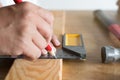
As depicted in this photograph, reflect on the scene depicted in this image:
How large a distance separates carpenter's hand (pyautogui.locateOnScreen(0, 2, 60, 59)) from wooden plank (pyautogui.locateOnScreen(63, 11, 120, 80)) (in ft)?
0.45

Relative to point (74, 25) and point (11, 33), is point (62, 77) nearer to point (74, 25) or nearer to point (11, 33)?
point (11, 33)

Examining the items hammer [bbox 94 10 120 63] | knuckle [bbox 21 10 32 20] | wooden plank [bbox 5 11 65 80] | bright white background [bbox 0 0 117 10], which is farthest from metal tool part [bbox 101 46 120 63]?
bright white background [bbox 0 0 117 10]

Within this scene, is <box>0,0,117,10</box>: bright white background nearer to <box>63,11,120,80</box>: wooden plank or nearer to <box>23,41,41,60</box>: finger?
<box>63,11,120,80</box>: wooden plank

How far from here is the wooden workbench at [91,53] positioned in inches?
20.2

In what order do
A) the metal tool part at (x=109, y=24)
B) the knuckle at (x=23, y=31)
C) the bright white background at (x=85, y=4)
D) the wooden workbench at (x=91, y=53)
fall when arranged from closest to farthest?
the knuckle at (x=23, y=31)
the wooden workbench at (x=91, y=53)
the metal tool part at (x=109, y=24)
the bright white background at (x=85, y=4)

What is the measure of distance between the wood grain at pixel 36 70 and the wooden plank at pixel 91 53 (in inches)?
1.2

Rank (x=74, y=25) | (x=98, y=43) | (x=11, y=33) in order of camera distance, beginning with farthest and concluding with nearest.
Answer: (x=74, y=25) → (x=98, y=43) → (x=11, y=33)

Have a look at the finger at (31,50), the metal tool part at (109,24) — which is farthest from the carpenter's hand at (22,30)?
the metal tool part at (109,24)

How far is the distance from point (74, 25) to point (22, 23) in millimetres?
518

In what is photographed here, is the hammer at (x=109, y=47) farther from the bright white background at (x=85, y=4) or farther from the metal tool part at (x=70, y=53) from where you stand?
the bright white background at (x=85, y=4)

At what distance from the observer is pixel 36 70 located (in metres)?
0.50

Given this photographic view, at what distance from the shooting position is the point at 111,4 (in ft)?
4.46

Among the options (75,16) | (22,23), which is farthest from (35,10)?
(75,16)

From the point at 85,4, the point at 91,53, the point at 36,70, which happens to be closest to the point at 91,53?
the point at 91,53
